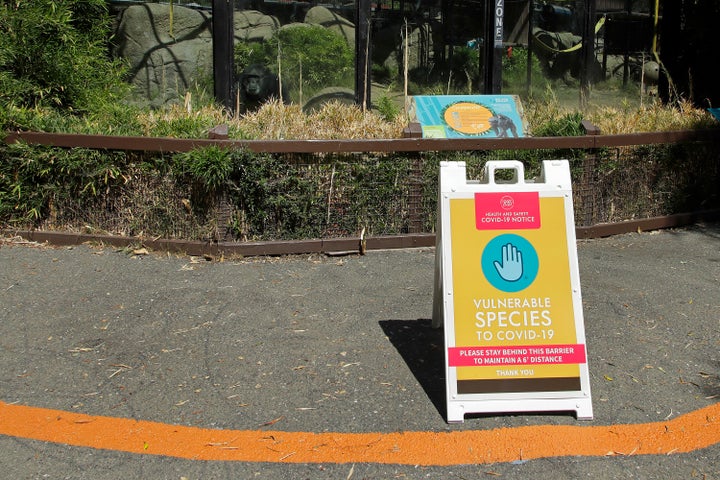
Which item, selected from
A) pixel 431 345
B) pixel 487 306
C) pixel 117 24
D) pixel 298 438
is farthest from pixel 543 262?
pixel 117 24

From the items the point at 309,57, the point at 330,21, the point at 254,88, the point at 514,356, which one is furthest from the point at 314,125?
the point at 514,356

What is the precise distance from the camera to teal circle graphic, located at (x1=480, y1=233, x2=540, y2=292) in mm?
4402

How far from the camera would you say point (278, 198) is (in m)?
7.12

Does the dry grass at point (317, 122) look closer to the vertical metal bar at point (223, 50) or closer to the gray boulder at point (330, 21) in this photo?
the vertical metal bar at point (223, 50)

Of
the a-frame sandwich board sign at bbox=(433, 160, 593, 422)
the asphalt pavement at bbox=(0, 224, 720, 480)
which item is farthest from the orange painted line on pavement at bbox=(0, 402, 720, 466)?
the a-frame sandwich board sign at bbox=(433, 160, 593, 422)

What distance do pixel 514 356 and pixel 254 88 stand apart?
22.2 feet

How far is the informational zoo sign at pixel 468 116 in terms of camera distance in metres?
8.20

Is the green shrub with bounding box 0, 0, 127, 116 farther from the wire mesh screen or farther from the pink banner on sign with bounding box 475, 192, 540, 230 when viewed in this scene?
the pink banner on sign with bounding box 475, 192, 540, 230

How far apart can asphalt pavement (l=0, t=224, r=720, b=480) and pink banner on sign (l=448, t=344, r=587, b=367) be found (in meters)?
0.29

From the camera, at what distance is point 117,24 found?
985 centimetres

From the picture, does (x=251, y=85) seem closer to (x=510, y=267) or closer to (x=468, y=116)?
(x=468, y=116)

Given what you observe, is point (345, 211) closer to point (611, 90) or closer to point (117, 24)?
point (117, 24)

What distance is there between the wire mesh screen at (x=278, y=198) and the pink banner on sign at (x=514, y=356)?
3162mm

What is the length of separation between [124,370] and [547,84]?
8323 millimetres
